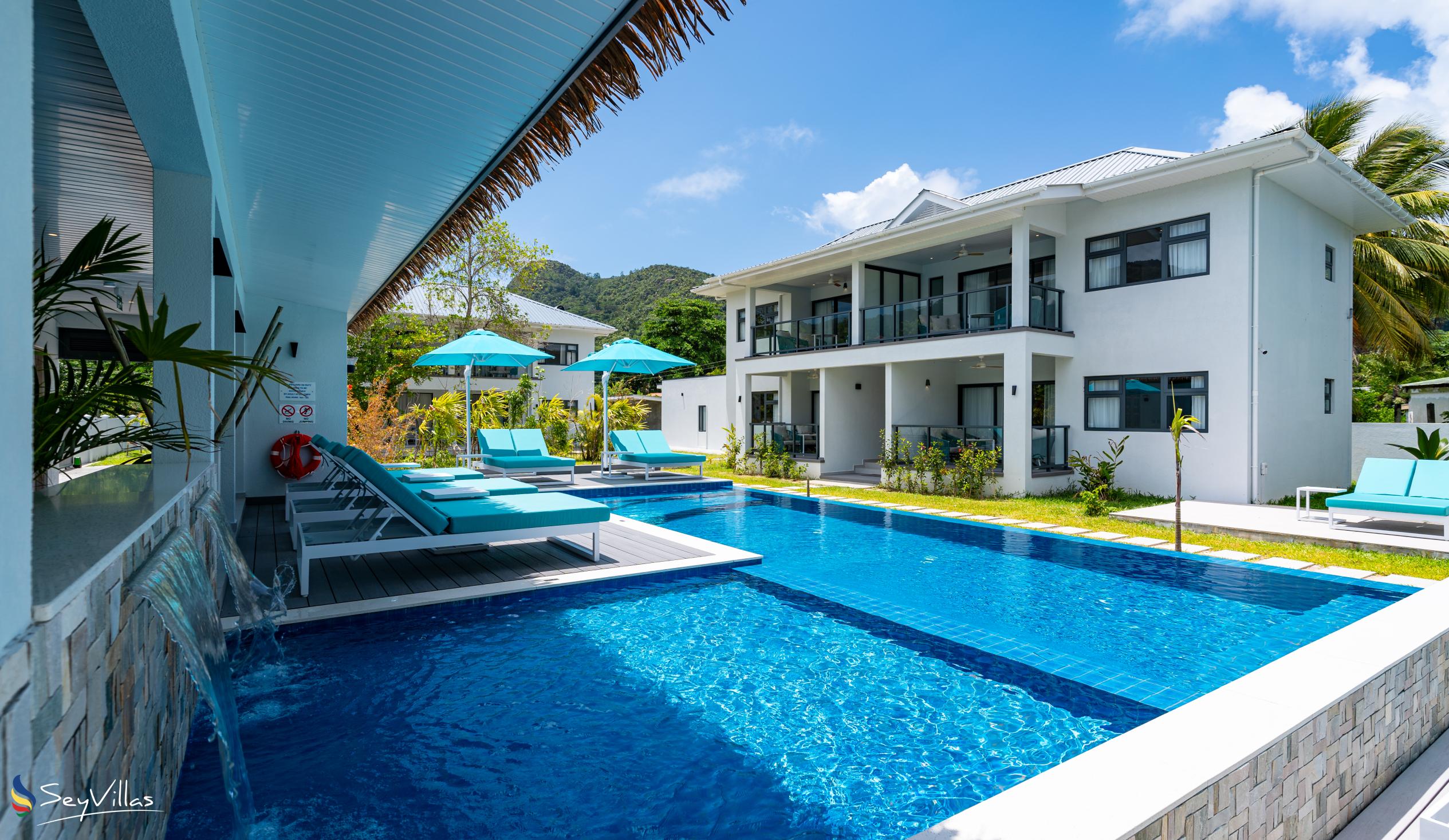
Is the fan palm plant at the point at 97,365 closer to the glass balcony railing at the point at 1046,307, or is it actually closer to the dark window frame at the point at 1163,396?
the glass balcony railing at the point at 1046,307

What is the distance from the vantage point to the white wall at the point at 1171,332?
1188 centimetres

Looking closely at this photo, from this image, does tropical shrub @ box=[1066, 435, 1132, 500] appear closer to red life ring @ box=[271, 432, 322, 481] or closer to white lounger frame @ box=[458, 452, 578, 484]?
white lounger frame @ box=[458, 452, 578, 484]

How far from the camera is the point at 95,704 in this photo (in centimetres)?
188

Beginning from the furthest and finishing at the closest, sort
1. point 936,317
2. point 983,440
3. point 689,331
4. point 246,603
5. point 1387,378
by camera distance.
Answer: point 689,331 < point 1387,378 < point 936,317 < point 983,440 < point 246,603

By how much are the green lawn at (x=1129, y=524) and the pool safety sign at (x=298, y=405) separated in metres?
8.81

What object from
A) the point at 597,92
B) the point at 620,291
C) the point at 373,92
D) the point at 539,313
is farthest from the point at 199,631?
the point at 620,291

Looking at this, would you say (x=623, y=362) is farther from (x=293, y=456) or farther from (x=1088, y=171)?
(x=1088, y=171)

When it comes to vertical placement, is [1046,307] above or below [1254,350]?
above

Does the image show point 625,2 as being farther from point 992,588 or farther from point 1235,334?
point 1235,334

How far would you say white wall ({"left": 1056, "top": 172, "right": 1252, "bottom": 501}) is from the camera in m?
11.9

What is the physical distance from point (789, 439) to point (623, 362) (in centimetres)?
539

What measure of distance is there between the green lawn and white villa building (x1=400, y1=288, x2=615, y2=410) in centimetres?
1732

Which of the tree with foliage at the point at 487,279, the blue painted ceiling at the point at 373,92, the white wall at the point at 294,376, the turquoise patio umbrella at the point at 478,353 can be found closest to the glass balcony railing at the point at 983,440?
the turquoise patio umbrella at the point at 478,353

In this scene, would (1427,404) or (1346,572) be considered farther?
(1427,404)
